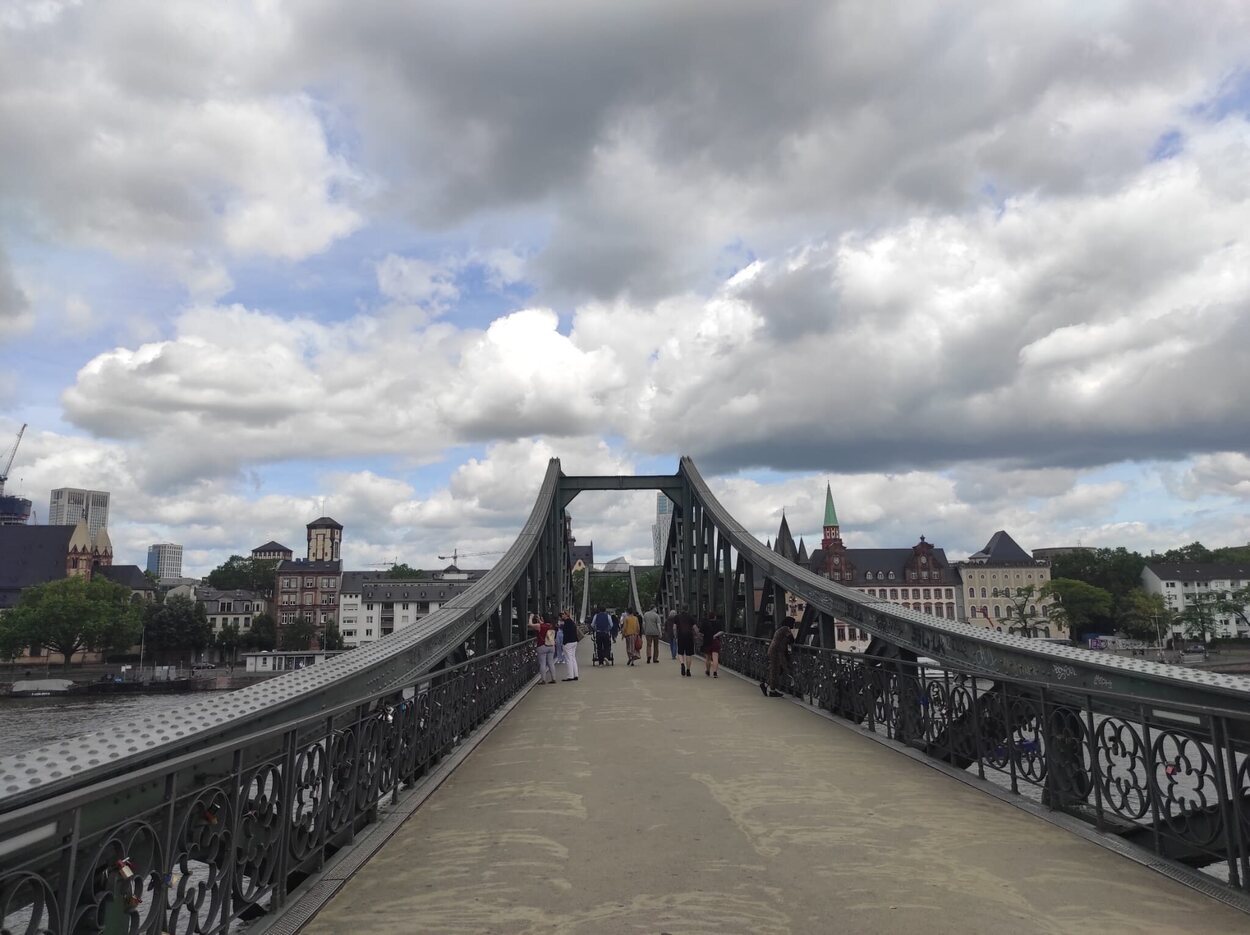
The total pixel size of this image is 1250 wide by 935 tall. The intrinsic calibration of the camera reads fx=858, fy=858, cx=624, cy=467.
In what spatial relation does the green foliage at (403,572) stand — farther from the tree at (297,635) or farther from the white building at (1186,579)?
the white building at (1186,579)

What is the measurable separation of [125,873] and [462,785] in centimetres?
345

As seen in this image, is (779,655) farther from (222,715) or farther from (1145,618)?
(1145,618)

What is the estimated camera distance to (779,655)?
1069 cm

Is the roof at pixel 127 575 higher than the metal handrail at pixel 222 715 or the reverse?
higher

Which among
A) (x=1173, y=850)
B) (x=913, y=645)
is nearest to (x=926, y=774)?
(x=913, y=645)

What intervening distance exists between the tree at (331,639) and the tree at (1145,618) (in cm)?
6468

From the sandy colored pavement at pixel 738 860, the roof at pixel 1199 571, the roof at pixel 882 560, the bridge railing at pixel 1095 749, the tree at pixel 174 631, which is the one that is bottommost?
the tree at pixel 174 631

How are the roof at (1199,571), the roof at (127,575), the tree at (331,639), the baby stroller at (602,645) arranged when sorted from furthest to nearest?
the roof at (127,575), the roof at (1199,571), the tree at (331,639), the baby stroller at (602,645)

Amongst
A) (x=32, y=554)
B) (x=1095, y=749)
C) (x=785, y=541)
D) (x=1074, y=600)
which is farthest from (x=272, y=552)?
(x=1095, y=749)

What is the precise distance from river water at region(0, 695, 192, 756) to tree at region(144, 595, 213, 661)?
17.8 meters

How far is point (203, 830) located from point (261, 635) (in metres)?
75.8

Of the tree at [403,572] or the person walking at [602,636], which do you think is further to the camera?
the tree at [403,572]

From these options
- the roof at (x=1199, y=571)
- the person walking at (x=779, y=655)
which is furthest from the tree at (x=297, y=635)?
the roof at (x=1199, y=571)

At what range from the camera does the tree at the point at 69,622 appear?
57531mm
